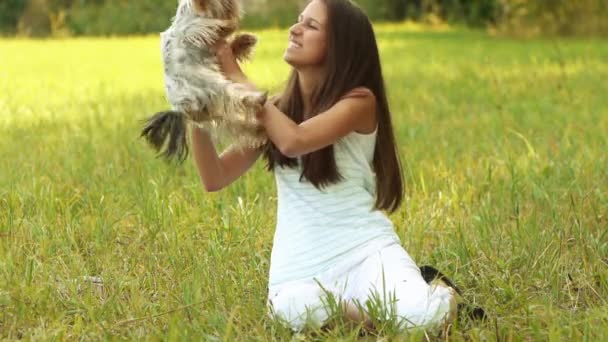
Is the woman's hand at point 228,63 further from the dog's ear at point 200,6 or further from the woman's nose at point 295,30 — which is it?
the woman's nose at point 295,30

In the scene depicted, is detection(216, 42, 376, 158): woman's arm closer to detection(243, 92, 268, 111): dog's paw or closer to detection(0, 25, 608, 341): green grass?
detection(243, 92, 268, 111): dog's paw

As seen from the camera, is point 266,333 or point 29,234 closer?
point 266,333

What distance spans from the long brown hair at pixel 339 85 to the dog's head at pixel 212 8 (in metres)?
0.38

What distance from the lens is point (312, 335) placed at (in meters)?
2.89

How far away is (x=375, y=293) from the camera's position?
2828 mm

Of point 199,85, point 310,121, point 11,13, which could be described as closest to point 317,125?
point 310,121

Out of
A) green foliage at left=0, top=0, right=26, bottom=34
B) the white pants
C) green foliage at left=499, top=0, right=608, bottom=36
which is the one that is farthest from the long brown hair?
green foliage at left=0, top=0, right=26, bottom=34

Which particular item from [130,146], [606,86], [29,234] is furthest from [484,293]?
[606,86]

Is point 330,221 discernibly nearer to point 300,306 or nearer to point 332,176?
point 332,176

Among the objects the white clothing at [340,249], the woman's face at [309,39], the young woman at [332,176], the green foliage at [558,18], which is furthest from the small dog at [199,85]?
the green foliage at [558,18]

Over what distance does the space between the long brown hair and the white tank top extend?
4cm

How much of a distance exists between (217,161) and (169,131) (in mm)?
429

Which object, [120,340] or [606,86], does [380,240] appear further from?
[606,86]

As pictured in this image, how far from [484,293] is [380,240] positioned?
1.38 feet
